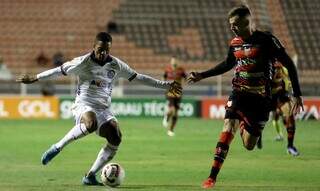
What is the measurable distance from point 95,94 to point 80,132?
592mm

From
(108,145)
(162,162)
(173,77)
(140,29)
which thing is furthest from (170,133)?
(140,29)

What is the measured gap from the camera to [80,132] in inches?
445

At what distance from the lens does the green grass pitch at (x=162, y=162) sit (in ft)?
37.4

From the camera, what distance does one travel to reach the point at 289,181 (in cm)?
1183

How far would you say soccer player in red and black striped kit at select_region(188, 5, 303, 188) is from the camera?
1079cm

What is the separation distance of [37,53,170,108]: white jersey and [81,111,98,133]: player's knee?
0.22 metres

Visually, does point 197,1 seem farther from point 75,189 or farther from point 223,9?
point 75,189

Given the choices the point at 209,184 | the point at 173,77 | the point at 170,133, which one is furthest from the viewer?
the point at 173,77

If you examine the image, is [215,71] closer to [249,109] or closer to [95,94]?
[249,109]

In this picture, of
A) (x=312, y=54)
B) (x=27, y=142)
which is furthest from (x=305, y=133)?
(x=312, y=54)

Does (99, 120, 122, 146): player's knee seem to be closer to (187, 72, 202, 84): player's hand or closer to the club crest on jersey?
the club crest on jersey

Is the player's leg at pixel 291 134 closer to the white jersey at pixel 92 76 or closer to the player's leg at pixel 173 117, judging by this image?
the white jersey at pixel 92 76


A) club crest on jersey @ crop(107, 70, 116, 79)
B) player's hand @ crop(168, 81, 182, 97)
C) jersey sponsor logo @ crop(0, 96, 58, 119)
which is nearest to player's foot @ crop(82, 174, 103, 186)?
club crest on jersey @ crop(107, 70, 116, 79)

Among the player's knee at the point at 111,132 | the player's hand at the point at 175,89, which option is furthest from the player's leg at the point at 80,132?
the player's hand at the point at 175,89
